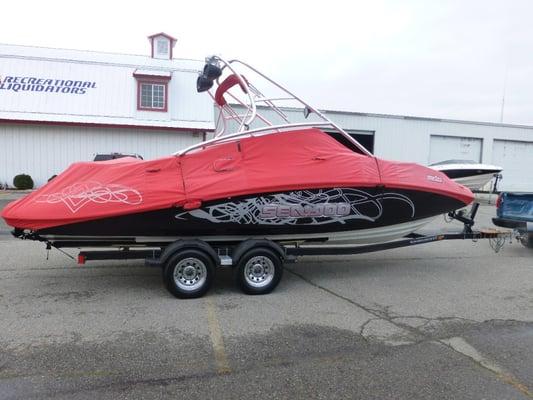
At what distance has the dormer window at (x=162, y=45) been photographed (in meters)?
25.6

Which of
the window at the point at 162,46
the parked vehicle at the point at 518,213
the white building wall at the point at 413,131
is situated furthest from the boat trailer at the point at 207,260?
the window at the point at 162,46

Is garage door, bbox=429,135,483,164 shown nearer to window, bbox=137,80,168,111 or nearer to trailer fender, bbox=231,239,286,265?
window, bbox=137,80,168,111

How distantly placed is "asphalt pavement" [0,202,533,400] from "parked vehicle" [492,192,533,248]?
1684 mm

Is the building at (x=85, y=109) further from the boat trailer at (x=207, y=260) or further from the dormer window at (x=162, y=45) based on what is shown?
the boat trailer at (x=207, y=260)

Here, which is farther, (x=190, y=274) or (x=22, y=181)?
(x=22, y=181)

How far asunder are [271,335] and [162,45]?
77.8ft

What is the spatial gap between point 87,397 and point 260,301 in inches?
111

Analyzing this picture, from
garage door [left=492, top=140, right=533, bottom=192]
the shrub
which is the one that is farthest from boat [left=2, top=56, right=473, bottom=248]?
garage door [left=492, top=140, right=533, bottom=192]

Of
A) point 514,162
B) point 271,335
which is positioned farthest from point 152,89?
point 514,162

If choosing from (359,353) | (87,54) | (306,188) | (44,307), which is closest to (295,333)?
(359,353)

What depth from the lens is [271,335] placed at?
16.3 feet

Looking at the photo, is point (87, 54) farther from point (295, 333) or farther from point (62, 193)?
point (295, 333)

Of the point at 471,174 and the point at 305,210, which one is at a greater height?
the point at 471,174

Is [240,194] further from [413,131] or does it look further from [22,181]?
[413,131]
